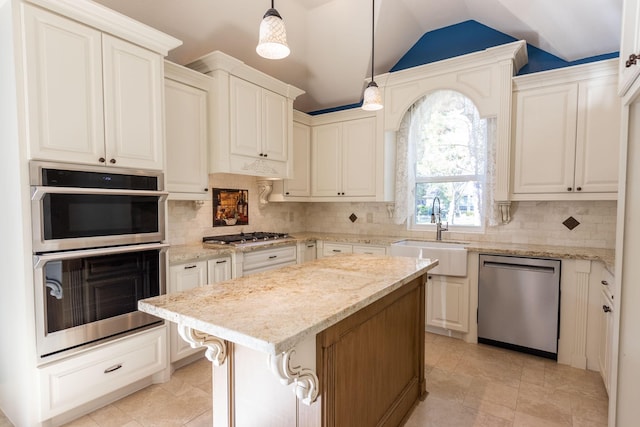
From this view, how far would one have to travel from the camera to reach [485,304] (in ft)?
10.1

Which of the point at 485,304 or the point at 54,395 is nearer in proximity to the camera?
the point at 54,395

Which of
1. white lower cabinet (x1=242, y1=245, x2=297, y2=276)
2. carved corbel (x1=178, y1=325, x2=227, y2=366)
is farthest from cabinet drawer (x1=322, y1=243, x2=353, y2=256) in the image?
carved corbel (x1=178, y1=325, x2=227, y2=366)

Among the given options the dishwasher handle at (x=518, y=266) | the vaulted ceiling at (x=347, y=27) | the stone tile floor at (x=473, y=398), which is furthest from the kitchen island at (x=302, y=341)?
the vaulted ceiling at (x=347, y=27)

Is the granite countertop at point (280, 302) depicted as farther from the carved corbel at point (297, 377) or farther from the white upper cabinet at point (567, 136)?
the white upper cabinet at point (567, 136)

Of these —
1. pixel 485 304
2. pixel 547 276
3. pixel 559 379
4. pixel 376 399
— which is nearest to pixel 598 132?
pixel 547 276

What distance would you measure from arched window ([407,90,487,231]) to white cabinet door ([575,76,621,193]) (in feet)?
2.59

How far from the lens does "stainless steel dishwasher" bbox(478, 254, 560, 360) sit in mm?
2805

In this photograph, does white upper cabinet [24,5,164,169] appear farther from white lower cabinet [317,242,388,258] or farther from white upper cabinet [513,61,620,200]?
white upper cabinet [513,61,620,200]

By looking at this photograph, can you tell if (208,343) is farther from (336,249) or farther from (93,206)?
(336,249)

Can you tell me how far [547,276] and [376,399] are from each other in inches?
79.3

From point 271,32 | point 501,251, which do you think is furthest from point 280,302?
point 501,251

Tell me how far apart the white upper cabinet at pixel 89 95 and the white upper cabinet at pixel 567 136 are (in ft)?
10.4

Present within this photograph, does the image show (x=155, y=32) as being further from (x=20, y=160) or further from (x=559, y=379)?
(x=559, y=379)

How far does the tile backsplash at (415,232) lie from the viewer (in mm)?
3035
